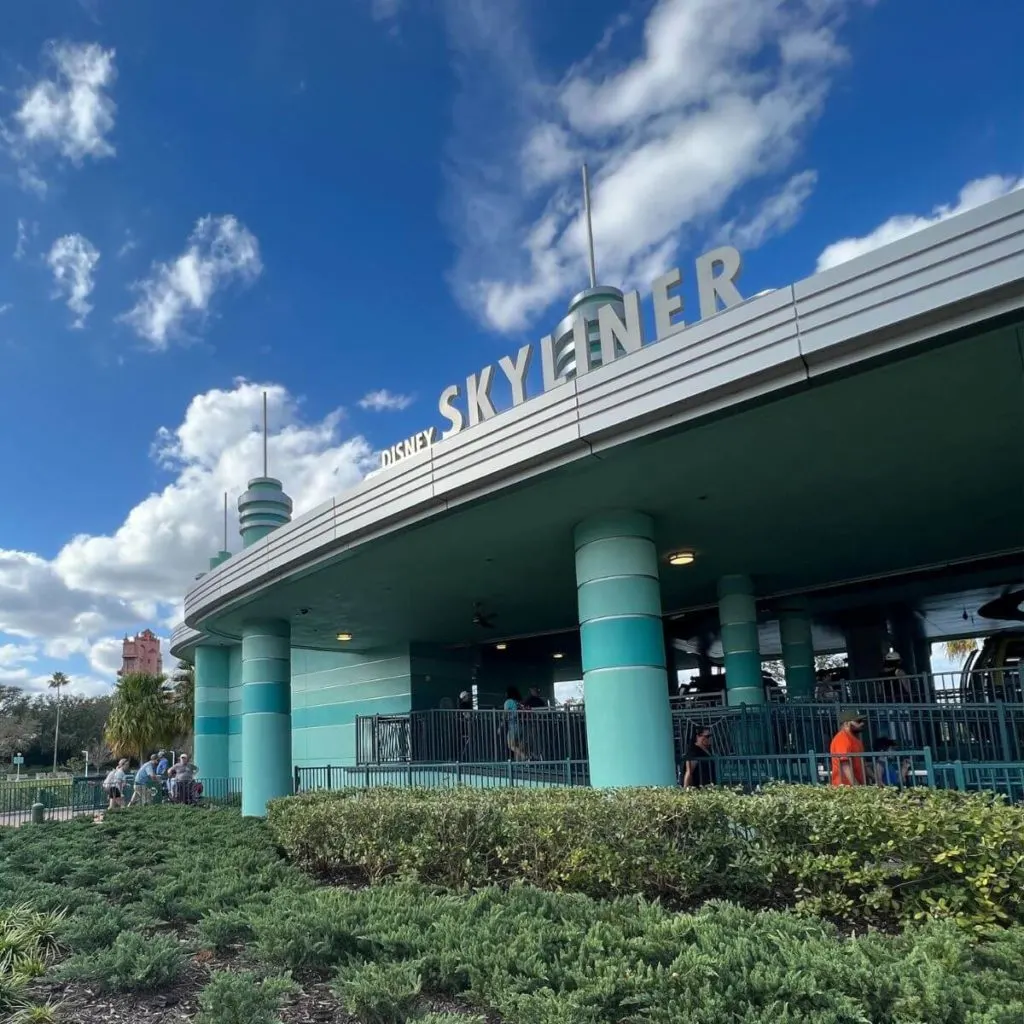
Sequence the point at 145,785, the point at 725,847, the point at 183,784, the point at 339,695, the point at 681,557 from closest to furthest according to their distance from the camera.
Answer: the point at 725,847 → the point at 681,557 → the point at 145,785 → the point at 183,784 → the point at 339,695

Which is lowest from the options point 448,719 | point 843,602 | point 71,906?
point 71,906

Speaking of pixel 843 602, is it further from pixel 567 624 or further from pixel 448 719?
pixel 448 719

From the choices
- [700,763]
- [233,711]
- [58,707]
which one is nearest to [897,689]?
[700,763]

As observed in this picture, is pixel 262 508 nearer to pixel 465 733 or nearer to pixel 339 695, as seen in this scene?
pixel 339 695

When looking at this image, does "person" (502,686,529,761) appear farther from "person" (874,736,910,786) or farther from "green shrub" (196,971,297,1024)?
"green shrub" (196,971,297,1024)

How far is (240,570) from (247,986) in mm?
10693

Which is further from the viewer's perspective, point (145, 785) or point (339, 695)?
point (339, 695)

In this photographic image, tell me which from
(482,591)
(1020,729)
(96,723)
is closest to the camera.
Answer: (1020,729)

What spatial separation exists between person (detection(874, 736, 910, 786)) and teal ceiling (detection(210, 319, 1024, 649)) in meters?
3.16

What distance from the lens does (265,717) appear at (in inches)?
651

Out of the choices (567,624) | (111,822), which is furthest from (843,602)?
(111,822)

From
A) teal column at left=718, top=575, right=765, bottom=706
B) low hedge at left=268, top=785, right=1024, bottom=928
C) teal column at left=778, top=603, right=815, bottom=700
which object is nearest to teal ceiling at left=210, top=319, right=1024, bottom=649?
teal column at left=718, top=575, right=765, bottom=706

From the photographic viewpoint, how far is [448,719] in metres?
16.3

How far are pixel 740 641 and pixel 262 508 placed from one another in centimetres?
1258
